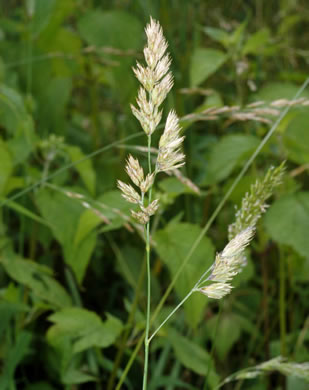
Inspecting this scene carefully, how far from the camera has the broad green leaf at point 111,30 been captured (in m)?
1.61

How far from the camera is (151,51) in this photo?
524 mm

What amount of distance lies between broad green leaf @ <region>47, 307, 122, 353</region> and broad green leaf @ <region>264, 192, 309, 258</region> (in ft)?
1.30

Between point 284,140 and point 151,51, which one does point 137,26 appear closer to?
point 284,140

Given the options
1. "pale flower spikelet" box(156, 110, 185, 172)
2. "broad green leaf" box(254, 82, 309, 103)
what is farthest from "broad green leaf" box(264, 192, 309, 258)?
"pale flower spikelet" box(156, 110, 185, 172)

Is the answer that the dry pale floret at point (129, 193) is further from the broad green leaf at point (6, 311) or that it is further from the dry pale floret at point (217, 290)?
the broad green leaf at point (6, 311)

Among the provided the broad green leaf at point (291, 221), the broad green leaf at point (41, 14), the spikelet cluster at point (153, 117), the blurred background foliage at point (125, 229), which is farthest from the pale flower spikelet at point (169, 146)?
Answer: the broad green leaf at point (41, 14)

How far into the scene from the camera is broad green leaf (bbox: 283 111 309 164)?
1.20 m

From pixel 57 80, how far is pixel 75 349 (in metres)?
0.96

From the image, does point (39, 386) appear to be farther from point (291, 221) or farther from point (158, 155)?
point (158, 155)

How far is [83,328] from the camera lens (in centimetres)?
100

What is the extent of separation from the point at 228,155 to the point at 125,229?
49 cm

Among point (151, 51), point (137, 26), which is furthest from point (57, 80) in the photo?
point (151, 51)

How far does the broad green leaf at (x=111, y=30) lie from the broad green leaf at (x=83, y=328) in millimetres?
921

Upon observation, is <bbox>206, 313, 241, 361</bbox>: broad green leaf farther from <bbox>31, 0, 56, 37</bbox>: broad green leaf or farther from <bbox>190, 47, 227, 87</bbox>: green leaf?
<bbox>31, 0, 56, 37</bbox>: broad green leaf
